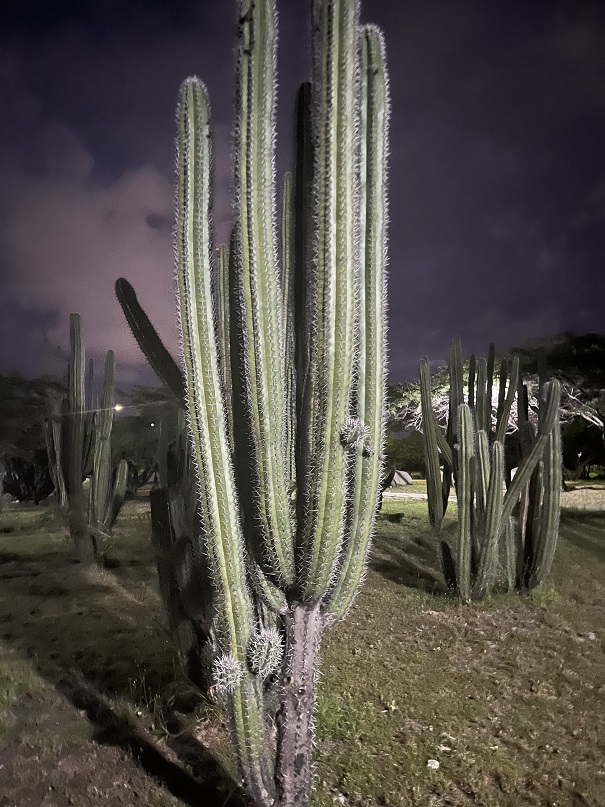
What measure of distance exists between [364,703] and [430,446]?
7.36 feet

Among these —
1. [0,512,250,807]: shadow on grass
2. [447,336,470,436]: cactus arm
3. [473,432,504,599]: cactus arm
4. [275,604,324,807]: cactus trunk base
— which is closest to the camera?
[275,604,324,807]: cactus trunk base

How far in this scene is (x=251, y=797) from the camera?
169cm

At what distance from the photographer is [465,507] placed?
3898mm

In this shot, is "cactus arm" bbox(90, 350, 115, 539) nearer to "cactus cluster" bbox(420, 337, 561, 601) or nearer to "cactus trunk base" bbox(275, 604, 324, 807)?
"cactus cluster" bbox(420, 337, 561, 601)

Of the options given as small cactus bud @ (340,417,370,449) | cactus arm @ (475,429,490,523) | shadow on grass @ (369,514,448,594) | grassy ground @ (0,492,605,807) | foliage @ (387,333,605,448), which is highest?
foliage @ (387,333,605,448)

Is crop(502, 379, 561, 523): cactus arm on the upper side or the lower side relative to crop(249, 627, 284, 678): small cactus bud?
upper

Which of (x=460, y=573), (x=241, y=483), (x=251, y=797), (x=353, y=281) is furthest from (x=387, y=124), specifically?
(x=460, y=573)

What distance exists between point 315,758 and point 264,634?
2.61ft

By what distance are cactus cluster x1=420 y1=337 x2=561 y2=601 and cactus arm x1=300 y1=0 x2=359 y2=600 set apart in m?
2.44

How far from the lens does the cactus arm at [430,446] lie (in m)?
4.21

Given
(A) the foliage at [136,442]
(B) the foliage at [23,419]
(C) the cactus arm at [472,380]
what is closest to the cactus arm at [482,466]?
(C) the cactus arm at [472,380]

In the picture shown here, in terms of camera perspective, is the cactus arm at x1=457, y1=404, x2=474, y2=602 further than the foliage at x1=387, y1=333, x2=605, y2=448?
No

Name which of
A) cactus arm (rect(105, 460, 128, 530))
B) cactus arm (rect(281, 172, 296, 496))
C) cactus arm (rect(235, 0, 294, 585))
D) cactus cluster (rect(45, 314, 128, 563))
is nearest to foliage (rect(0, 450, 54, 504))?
cactus cluster (rect(45, 314, 128, 563))

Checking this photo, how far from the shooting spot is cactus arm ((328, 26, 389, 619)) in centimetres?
169
